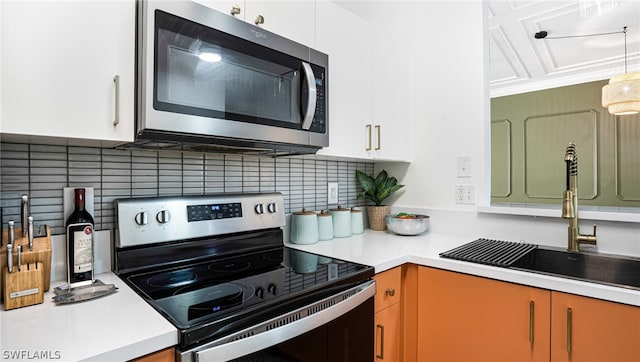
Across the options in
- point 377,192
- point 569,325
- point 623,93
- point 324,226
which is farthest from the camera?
point 623,93

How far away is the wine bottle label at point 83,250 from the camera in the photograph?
0.97 metres

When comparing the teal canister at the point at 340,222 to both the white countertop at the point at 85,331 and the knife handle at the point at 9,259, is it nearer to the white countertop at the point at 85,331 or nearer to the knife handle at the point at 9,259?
the white countertop at the point at 85,331

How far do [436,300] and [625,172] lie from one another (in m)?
4.02

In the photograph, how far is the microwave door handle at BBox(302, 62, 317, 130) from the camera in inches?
49.8

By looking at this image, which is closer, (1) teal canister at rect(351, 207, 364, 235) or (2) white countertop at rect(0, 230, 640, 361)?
(2) white countertop at rect(0, 230, 640, 361)

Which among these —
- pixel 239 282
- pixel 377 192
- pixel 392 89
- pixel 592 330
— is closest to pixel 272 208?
pixel 239 282

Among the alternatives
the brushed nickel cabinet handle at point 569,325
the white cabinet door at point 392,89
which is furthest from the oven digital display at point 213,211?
the brushed nickel cabinet handle at point 569,325

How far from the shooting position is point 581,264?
1375 mm

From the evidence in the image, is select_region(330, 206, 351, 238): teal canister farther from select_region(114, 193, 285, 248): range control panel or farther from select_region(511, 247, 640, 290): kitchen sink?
select_region(511, 247, 640, 290): kitchen sink

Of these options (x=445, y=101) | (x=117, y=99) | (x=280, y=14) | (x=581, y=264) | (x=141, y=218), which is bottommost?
(x=581, y=264)

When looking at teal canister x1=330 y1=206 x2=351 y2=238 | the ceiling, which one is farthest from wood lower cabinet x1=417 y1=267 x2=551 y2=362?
the ceiling

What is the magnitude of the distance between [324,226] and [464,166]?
861mm

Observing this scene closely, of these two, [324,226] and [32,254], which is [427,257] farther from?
[32,254]

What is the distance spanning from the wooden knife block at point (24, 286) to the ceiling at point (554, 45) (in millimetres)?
2573
